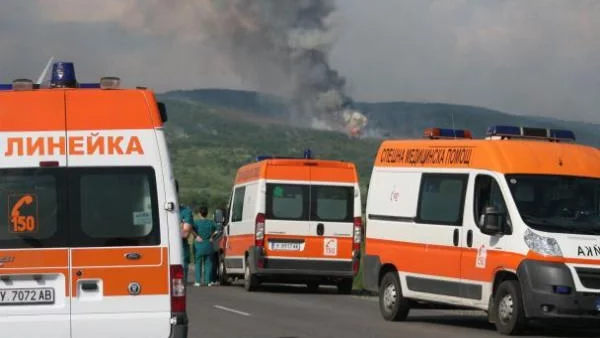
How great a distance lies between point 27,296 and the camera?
1083cm

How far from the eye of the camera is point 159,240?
1089 cm

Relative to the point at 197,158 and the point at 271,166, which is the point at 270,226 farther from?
the point at 197,158

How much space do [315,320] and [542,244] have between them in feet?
13.7

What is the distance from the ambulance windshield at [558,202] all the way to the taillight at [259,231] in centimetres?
953

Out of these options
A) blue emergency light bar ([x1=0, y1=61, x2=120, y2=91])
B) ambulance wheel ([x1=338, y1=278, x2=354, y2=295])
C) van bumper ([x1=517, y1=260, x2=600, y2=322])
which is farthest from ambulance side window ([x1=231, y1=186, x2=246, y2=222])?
blue emergency light bar ([x1=0, y1=61, x2=120, y2=91])

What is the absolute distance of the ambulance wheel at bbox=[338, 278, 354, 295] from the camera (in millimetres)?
27219

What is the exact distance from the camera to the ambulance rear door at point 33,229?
Result: 1070cm

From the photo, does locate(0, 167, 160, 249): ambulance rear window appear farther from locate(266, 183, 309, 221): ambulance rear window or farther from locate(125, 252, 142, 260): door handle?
locate(266, 183, 309, 221): ambulance rear window

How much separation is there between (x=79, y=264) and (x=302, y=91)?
3006 inches

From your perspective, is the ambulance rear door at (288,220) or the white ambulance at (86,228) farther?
the ambulance rear door at (288,220)

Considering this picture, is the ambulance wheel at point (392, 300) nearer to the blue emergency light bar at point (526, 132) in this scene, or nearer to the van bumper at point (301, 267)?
the blue emergency light bar at point (526, 132)

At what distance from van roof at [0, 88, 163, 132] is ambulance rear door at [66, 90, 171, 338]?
0.08 ft

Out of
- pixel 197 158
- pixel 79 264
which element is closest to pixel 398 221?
pixel 79 264

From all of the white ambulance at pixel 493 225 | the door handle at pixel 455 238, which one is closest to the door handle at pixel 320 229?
the white ambulance at pixel 493 225
